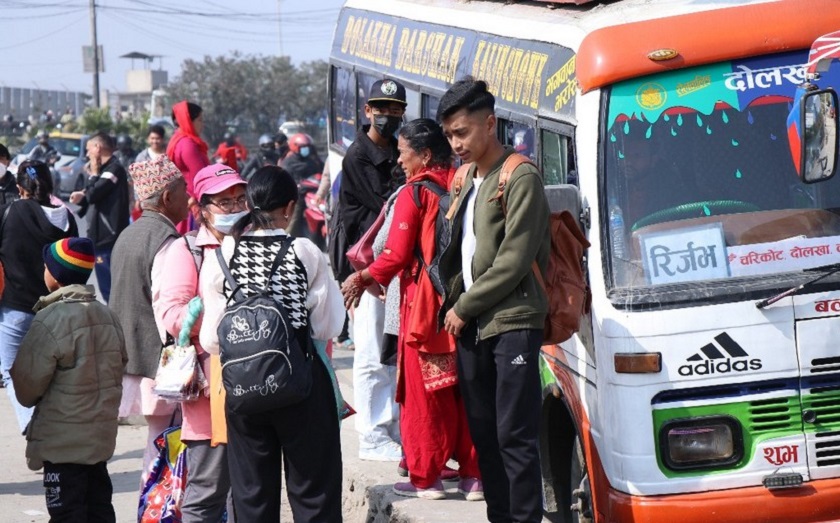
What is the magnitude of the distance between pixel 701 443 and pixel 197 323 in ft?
7.05

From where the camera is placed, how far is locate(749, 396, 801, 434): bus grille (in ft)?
16.9

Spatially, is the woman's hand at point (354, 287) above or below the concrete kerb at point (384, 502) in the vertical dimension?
above

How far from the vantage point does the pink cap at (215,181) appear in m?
5.83

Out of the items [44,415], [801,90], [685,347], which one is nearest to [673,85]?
[801,90]

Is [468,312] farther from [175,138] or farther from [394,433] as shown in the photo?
[175,138]

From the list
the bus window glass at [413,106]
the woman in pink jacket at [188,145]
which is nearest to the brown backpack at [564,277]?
the bus window glass at [413,106]

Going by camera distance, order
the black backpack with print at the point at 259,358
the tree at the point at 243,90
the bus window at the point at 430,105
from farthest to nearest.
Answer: the tree at the point at 243,90 → the bus window at the point at 430,105 → the black backpack with print at the point at 259,358

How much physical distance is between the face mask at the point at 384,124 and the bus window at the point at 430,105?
1.30m

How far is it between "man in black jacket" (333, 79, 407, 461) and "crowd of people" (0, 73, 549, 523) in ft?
0.04

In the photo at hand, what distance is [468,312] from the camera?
206 inches

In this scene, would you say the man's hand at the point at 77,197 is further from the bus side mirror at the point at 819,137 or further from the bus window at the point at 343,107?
the bus side mirror at the point at 819,137

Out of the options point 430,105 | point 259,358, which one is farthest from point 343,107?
point 259,358

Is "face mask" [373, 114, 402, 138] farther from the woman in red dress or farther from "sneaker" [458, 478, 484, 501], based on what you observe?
"sneaker" [458, 478, 484, 501]

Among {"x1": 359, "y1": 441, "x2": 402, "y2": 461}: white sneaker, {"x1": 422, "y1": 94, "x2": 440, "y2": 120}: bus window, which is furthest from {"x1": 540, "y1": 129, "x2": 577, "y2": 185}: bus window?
{"x1": 422, "y1": 94, "x2": 440, "y2": 120}: bus window
